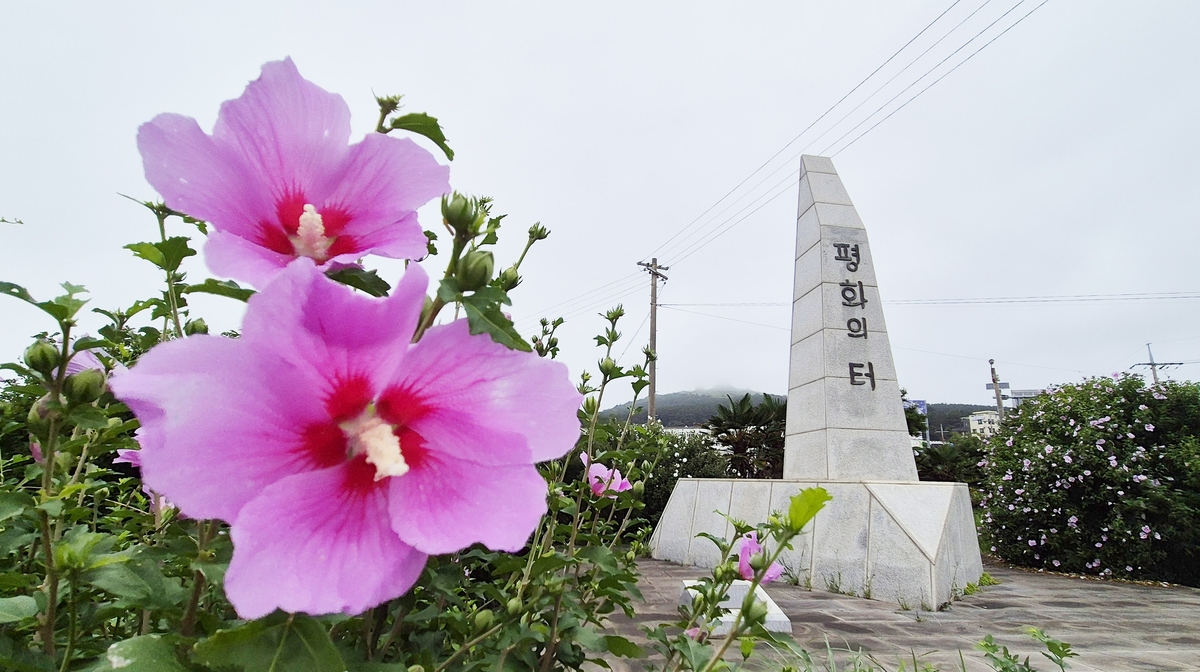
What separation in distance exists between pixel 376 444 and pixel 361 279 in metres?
0.17

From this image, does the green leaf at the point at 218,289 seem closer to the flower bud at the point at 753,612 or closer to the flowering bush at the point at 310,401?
the flowering bush at the point at 310,401

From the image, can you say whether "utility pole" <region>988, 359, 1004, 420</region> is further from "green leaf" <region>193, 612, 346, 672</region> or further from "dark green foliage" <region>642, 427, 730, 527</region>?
"green leaf" <region>193, 612, 346, 672</region>

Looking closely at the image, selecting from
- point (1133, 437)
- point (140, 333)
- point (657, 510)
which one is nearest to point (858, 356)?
point (1133, 437)

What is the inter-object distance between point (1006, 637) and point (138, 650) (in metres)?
5.54

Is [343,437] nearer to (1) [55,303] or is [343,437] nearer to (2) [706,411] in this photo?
(1) [55,303]

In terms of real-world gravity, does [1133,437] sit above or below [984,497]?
above

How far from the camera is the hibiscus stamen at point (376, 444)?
467 millimetres

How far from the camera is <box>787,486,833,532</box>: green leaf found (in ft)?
2.34

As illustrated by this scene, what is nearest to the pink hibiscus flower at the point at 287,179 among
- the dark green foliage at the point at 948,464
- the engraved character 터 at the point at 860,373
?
the engraved character 터 at the point at 860,373

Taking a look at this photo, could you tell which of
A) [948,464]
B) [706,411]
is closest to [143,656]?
[948,464]

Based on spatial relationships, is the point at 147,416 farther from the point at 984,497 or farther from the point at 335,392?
the point at 984,497

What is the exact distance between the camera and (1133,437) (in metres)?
8.83

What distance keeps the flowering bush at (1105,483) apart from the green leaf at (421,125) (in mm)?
10660

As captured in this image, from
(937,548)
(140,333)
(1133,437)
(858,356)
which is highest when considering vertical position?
(858,356)
